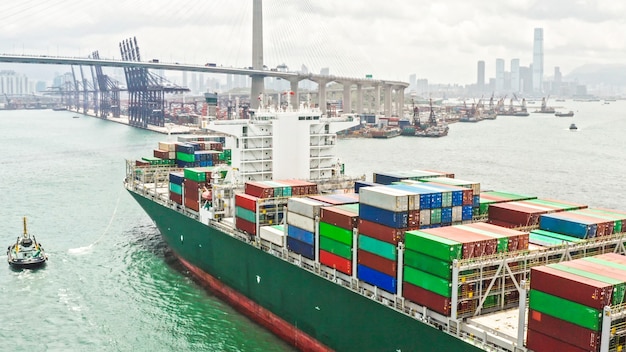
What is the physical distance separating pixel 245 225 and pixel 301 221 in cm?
378

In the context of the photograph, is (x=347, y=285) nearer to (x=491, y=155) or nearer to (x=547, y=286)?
(x=547, y=286)

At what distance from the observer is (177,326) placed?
21.2 m

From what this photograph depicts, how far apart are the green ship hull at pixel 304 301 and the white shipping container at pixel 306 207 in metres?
1.65

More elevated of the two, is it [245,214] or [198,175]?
[198,175]

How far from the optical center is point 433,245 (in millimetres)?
14070

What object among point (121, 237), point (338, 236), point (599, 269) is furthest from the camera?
point (121, 237)

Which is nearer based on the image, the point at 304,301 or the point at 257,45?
the point at 304,301

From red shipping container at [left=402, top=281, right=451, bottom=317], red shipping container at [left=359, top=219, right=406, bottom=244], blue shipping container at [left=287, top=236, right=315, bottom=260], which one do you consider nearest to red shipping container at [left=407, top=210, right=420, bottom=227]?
red shipping container at [left=359, top=219, right=406, bottom=244]

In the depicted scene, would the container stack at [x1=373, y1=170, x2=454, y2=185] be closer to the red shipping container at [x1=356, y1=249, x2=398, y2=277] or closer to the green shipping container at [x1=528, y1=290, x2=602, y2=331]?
the red shipping container at [x1=356, y1=249, x2=398, y2=277]

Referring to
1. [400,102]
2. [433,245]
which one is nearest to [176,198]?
[433,245]

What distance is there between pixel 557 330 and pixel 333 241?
24.4ft

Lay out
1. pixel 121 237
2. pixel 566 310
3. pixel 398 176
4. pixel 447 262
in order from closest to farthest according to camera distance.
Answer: pixel 566 310
pixel 447 262
pixel 398 176
pixel 121 237

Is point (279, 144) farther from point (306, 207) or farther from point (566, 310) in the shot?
point (566, 310)

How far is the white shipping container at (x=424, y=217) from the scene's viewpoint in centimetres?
1641
